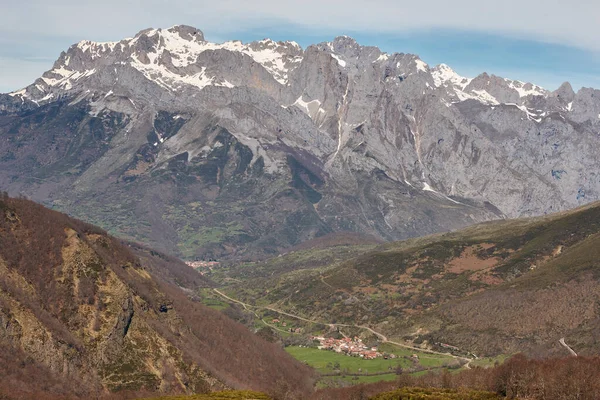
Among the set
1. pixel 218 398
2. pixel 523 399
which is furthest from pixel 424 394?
pixel 218 398

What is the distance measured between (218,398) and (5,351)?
60.9m

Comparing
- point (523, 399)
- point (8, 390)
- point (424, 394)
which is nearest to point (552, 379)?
point (523, 399)

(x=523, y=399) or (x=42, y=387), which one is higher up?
(x=523, y=399)

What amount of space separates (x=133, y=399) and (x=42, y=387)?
24.6 metres

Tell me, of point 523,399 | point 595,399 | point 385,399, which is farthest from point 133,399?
point 595,399

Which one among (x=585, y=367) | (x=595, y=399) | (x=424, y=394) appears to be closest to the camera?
(x=595, y=399)

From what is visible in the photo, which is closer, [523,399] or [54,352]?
[523,399]

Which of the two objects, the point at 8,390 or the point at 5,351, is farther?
the point at 5,351

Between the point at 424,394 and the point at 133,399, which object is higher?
the point at 424,394

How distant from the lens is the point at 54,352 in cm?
19988

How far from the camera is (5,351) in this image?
189m

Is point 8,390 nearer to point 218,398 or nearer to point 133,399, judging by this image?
point 133,399

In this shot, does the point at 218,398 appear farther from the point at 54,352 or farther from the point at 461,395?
the point at 461,395

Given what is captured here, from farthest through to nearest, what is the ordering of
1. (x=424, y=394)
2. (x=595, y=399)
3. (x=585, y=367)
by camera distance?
1. (x=585, y=367)
2. (x=424, y=394)
3. (x=595, y=399)
